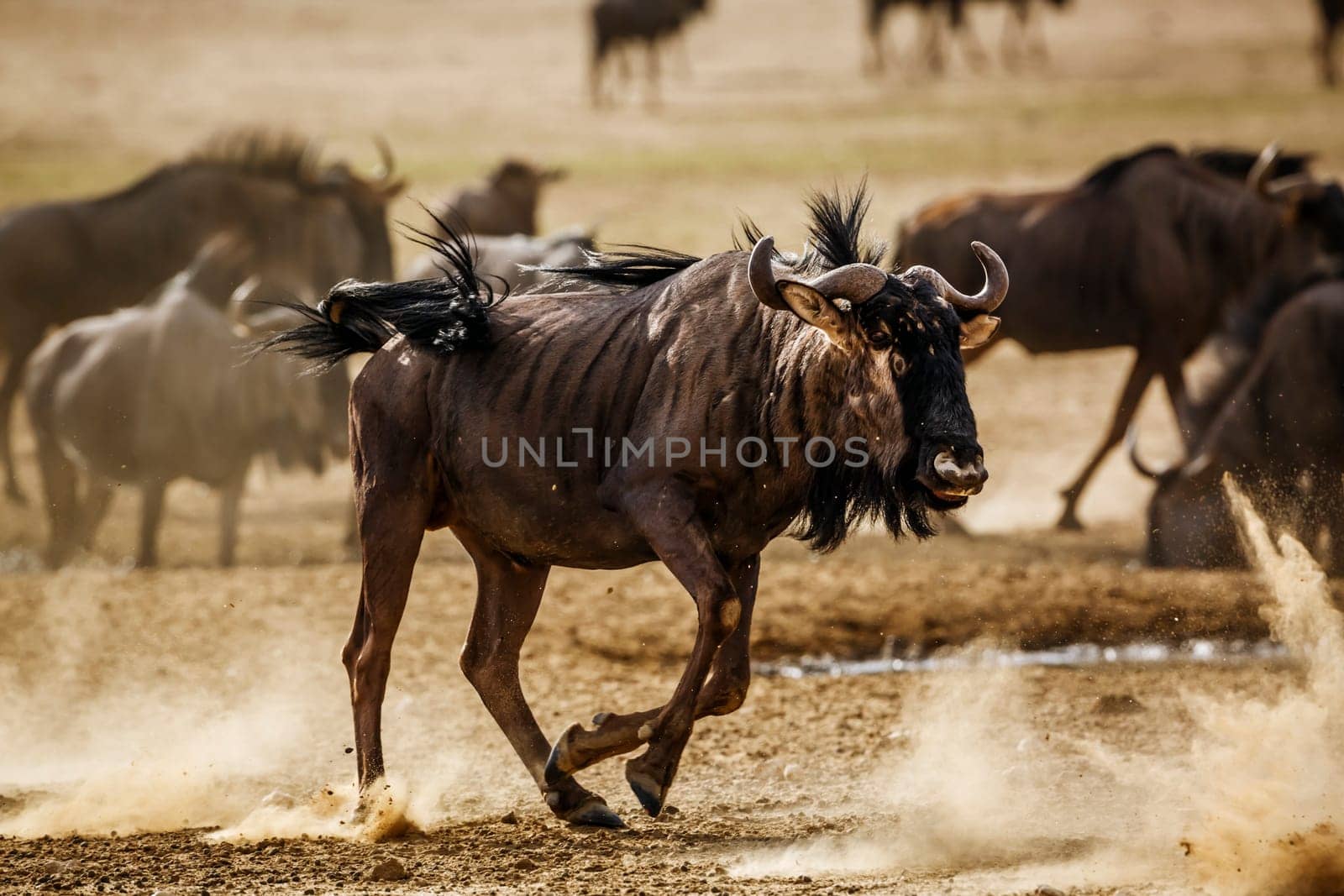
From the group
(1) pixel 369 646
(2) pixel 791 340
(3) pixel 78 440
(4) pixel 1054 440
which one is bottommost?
(4) pixel 1054 440

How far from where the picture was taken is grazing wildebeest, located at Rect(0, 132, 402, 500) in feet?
42.6

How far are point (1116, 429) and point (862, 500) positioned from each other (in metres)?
6.75

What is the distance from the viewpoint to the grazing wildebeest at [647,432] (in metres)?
4.80

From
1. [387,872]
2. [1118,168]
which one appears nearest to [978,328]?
[387,872]

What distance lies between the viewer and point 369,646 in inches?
219

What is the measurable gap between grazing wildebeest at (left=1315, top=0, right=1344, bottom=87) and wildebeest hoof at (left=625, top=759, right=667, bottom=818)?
25.3m

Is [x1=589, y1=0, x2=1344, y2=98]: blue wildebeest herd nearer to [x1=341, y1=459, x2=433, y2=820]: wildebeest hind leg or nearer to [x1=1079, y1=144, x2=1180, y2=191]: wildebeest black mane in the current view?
[x1=1079, y1=144, x2=1180, y2=191]: wildebeest black mane

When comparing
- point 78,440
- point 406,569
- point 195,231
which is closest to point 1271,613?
point 406,569

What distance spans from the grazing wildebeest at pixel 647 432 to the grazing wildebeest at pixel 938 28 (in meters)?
25.6

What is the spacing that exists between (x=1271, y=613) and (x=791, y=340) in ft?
13.5

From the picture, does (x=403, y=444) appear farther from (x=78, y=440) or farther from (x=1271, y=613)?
(x=78, y=440)

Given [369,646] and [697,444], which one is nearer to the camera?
[697,444]

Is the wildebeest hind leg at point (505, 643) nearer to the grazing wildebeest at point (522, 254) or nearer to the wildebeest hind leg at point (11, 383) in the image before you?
the grazing wildebeest at point (522, 254)

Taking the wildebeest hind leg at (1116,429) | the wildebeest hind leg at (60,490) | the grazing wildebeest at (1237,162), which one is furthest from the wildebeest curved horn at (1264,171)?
the wildebeest hind leg at (60,490)
